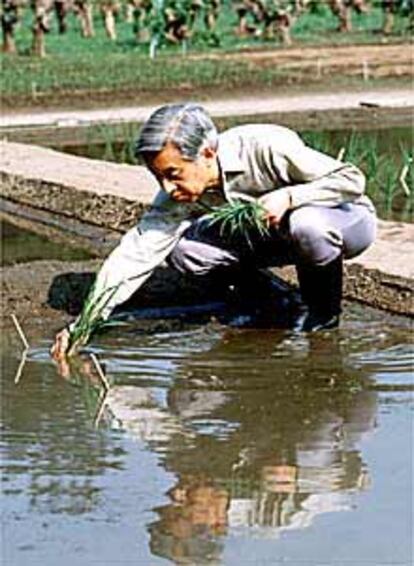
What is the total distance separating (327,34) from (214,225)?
2468 cm

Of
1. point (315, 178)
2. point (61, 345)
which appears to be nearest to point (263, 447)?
point (61, 345)

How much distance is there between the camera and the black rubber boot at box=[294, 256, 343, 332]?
19.4 feet

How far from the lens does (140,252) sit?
18.5ft

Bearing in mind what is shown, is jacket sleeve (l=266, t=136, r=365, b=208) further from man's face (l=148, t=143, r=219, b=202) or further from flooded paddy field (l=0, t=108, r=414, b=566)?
flooded paddy field (l=0, t=108, r=414, b=566)

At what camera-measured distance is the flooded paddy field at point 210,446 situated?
3789 millimetres

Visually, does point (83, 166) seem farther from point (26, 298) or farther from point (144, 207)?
point (26, 298)

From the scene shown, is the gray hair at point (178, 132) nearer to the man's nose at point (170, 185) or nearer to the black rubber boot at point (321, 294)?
the man's nose at point (170, 185)

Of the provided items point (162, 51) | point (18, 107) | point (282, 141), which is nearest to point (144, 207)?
point (282, 141)

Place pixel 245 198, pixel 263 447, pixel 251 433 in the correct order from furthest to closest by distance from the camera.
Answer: pixel 245 198 < pixel 251 433 < pixel 263 447

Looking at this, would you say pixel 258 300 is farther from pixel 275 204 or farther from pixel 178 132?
pixel 178 132

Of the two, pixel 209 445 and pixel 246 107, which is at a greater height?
pixel 209 445

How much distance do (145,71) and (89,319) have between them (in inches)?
608

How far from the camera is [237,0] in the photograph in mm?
30094

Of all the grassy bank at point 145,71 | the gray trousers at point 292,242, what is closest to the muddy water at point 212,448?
the gray trousers at point 292,242
